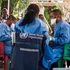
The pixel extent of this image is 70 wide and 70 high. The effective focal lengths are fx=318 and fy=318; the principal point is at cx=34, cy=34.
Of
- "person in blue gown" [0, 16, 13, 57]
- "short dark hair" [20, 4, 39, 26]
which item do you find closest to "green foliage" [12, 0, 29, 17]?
"person in blue gown" [0, 16, 13, 57]

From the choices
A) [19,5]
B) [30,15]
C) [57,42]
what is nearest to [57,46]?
[57,42]

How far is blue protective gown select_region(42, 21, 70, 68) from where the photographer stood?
5328mm

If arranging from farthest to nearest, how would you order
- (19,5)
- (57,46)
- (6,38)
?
1. (19,5)
2. (6,38)
3. (57,46)

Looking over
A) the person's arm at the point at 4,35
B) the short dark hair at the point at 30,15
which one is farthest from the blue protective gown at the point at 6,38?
the short dark hair at the point at 30,15

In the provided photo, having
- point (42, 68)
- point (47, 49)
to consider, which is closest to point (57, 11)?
point (47, 49)

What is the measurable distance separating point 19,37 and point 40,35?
0.35 m

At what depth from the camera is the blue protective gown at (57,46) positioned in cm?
533

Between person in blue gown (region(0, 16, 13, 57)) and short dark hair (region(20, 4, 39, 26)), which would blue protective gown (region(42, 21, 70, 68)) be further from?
person in blue gown (region(0, 16, 13, 57))

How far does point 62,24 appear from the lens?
5438 mm

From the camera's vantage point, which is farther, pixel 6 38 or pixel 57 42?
pixel 6 38

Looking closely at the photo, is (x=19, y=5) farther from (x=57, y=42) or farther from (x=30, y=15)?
(x=57, y=42)

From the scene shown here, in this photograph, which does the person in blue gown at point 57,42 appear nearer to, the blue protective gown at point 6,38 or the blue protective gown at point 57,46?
the blue protective gown at point 57,46

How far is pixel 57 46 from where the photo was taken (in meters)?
5.43

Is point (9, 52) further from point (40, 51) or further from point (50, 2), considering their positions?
point (50, 2)
